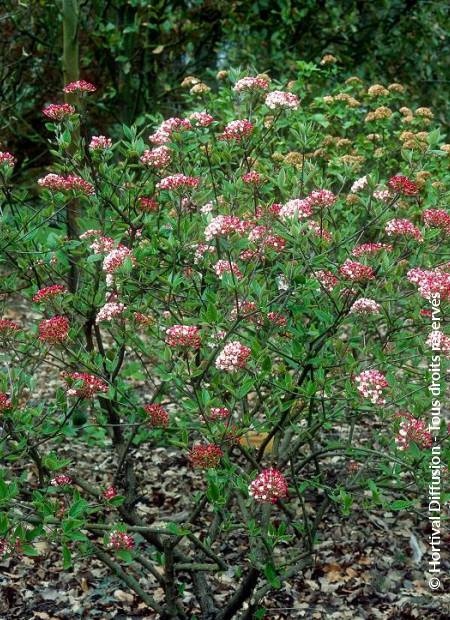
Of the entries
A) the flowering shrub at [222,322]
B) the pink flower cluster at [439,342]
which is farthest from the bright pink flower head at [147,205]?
the pink flower cluster at [439,342]

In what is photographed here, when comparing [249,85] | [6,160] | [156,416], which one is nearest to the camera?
[156,416]

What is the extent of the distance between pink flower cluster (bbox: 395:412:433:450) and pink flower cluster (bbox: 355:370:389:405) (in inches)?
5.1

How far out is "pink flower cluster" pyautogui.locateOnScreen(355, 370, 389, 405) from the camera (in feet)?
7.18

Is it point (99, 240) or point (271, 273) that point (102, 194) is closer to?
point (99, 240)

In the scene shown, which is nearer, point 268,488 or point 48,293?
point 268,488

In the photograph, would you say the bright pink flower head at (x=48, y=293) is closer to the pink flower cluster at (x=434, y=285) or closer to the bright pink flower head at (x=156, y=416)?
the bright pink flower head at (x=156, y=416)

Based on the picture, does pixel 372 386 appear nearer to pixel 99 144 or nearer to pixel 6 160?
pixel 99 144

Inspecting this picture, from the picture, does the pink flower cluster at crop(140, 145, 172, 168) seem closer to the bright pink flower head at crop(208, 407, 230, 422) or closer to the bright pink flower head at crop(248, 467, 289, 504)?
the bright pink flower head at crop(208, 407, 230, 422)

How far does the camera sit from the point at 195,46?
8117mm

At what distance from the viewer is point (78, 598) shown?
3.39 meters

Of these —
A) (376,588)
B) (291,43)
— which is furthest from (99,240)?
(291,43)

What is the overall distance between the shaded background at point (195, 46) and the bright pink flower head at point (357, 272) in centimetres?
542

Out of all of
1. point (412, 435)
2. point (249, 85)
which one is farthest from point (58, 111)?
point (412, 435)

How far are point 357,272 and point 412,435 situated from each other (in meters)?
0.51
